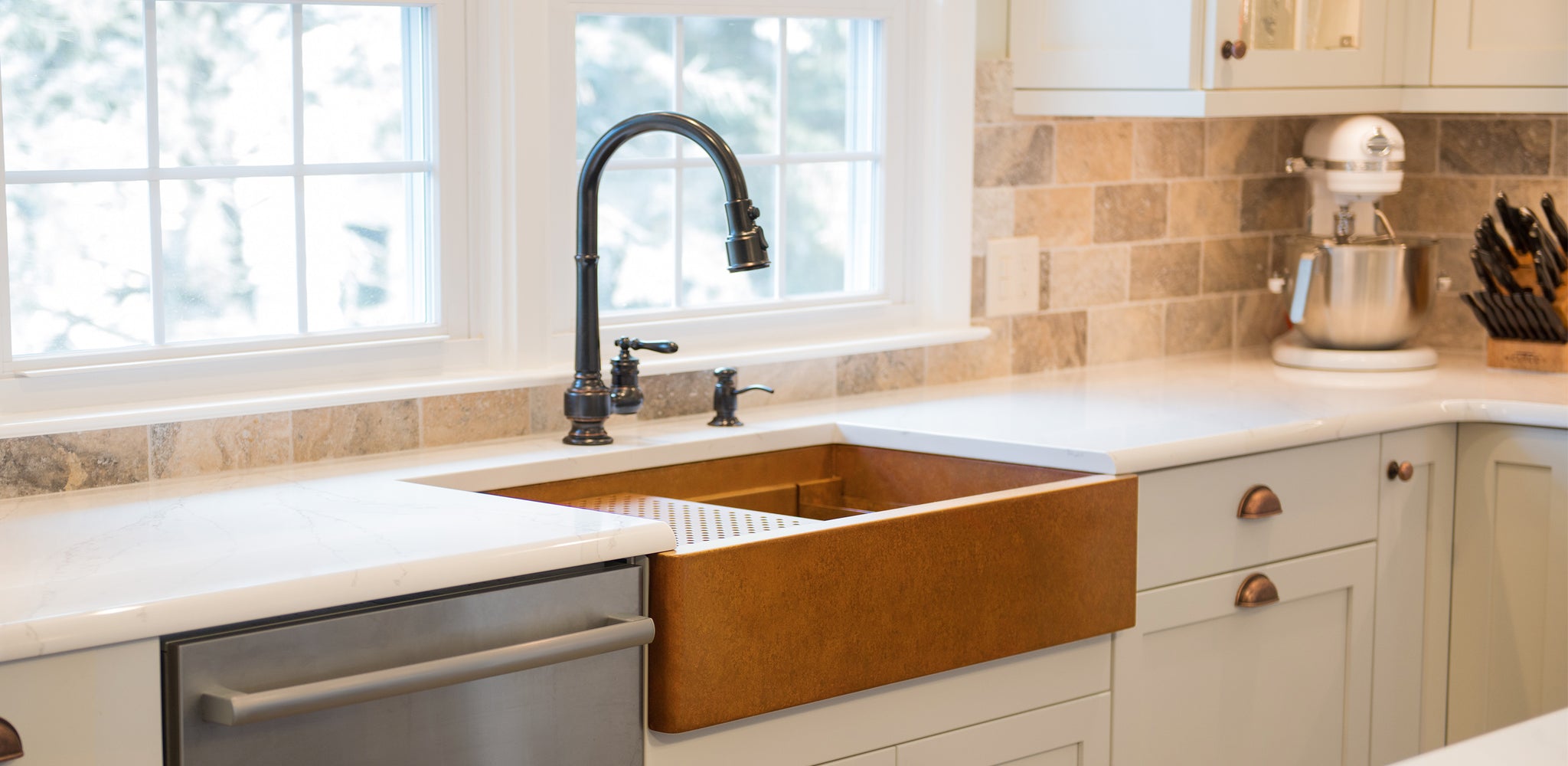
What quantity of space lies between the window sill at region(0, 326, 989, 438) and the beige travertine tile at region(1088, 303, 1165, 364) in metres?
0.35

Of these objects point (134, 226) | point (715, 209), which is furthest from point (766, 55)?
point (134, 226)

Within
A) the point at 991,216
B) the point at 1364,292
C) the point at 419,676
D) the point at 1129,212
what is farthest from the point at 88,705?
the point at 1364,292

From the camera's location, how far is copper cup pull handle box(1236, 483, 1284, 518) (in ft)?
7.88

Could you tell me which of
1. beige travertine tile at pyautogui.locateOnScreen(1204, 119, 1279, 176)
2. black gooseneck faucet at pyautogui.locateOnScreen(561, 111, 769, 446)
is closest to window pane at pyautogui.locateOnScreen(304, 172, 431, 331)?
black gooseneck faucet at pyautogui.locateOnScreen(561, 111, 769, 446)

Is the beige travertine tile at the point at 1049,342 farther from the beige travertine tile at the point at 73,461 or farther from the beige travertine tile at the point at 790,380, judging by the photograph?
the beige travertine tile at the point at 73,461

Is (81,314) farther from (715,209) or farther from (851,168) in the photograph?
(851,168)

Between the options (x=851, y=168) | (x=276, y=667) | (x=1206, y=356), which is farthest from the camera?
(x=1206, y=356)

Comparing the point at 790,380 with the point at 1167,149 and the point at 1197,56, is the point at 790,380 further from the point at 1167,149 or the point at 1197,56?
the point at 1167,149

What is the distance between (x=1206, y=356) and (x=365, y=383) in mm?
1774

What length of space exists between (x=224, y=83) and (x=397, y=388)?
450 mm

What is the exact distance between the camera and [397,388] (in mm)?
2240

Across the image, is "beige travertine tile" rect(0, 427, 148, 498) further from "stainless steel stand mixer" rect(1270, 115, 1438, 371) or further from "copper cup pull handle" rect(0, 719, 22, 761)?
"stainless steel stand mixer" rect(1270, 115, 1438, 371)

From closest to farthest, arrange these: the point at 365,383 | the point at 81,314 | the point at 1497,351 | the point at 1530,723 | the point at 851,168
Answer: the point at 1530,723 < the point at 81,314 < the point at 365,383 < the point at 851,168 < the point at 1497,351

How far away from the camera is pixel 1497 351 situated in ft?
10.2
